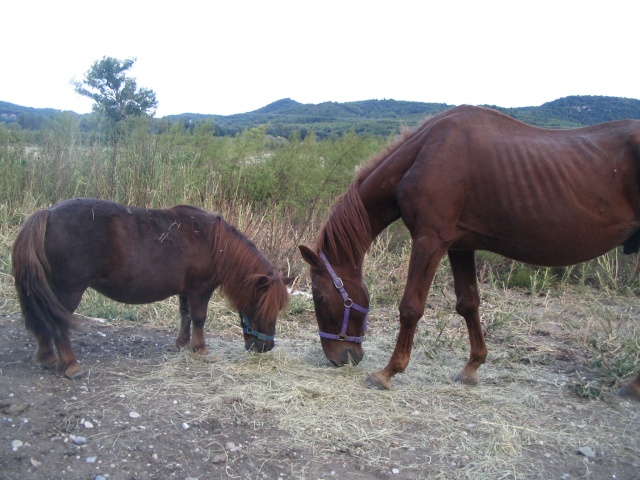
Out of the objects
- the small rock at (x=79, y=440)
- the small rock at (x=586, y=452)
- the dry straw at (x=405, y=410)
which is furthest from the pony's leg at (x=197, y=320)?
the small rock at (x=586, y=452)

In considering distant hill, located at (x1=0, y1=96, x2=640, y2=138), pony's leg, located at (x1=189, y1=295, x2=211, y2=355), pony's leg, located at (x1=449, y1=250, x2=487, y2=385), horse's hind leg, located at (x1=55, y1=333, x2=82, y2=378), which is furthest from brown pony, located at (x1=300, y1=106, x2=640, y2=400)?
distant hill, located at (x1=0, y1=96, x2=640, y2=138)

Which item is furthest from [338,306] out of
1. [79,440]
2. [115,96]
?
[115,96]

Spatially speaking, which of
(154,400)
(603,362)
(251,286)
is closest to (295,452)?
(154,400)

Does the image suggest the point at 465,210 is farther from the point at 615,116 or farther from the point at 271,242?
the point at 615,116

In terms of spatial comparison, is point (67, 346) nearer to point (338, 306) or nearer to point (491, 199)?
point (338, 306)

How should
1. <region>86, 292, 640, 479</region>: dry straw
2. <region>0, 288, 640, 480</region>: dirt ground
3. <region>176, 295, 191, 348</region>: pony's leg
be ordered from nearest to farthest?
<region>0, 288, 640, 480</region>: dirt ground → <region>86, 292, 640, 479</region>: dry straw → <region>176, 295, 191, 348</region>: pony's leg

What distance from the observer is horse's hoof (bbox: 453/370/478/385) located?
13.0 feet

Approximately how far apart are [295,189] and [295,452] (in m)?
5.51

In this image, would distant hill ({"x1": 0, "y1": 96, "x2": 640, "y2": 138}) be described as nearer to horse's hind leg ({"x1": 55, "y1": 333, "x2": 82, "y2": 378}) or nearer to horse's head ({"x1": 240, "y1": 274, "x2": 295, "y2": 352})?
horse's head ({"x1": 240, "y1": 274, "x2": 295, "y2": 352})

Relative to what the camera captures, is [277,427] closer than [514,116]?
Yes

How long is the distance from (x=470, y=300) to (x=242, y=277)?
173cm

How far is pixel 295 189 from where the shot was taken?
26.3ft

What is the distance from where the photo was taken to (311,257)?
395 centimetres

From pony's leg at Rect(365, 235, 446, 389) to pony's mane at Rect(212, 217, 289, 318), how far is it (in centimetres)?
92
